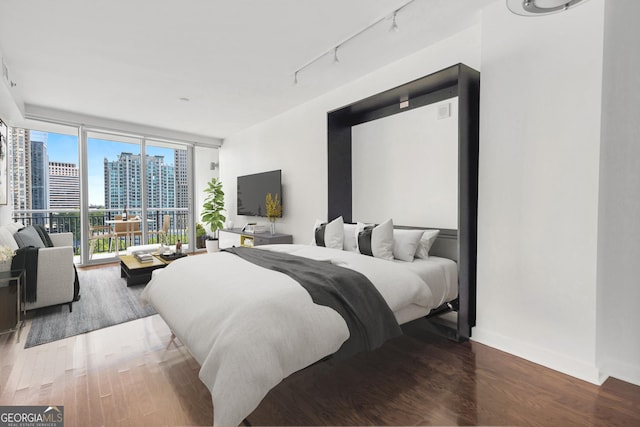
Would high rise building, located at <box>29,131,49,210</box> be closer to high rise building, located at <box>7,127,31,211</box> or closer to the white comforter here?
high rise building, located at <box>7,127,31,211</box>

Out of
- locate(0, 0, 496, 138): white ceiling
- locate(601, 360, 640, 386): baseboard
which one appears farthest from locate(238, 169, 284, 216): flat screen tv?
locate(601, 360, 640, 386): baseboard

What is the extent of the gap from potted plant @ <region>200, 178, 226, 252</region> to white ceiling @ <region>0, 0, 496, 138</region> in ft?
7.94

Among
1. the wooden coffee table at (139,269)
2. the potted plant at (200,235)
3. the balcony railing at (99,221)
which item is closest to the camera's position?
the wooden coffee table at (139,269)

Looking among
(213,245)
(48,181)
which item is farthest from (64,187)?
(213,245)

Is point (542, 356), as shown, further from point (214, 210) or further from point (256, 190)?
point (214, 210)

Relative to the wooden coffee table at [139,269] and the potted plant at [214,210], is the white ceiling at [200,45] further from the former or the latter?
the potted plant at [214,210]

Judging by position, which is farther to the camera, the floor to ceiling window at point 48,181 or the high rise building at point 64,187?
the high rise building at point 64,187

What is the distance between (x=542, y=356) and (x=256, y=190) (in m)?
4.68

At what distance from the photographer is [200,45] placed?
2947 mm

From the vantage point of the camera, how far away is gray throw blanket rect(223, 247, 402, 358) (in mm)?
1748

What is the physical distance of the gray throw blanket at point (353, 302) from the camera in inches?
68.8

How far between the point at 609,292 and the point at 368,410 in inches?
70.4

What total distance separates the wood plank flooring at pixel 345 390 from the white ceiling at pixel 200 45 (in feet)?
8.70

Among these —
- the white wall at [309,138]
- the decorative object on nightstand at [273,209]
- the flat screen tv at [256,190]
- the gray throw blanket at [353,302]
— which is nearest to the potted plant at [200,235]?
the white wall at [309,138]
